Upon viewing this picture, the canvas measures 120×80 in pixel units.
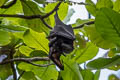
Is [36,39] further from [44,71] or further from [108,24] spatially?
[108,24]

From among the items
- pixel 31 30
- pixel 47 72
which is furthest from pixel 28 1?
pixel 47 72

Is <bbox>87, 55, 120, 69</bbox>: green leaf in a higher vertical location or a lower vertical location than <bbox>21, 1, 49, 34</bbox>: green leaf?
lower

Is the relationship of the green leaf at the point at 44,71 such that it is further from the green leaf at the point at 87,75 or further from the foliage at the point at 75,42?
the green leaf at the point at 87,75

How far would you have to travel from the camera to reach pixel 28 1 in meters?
0.49

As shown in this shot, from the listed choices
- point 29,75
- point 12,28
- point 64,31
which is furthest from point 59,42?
point 29,75

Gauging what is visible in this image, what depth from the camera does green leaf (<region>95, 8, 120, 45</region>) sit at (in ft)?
1.17

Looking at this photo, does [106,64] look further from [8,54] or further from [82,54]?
[8,54]

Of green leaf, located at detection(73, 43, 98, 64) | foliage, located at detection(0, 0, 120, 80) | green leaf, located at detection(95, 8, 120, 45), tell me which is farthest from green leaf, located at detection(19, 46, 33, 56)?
green leaf, located at detection(95, 8, 120, 45)

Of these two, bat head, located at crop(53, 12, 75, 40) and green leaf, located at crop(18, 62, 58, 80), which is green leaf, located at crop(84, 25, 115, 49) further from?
green leaf, located at crop(18, 62, 58, 80)

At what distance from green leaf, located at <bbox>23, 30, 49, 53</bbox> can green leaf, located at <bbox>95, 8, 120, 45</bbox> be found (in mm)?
161

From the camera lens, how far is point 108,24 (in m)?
0.36

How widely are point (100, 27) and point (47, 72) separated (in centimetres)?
22

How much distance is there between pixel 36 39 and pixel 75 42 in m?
0.08

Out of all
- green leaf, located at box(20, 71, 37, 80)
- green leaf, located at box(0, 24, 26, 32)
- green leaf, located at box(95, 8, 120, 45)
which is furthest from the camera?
green leaf, located at box(20, 71, 37, 80)
